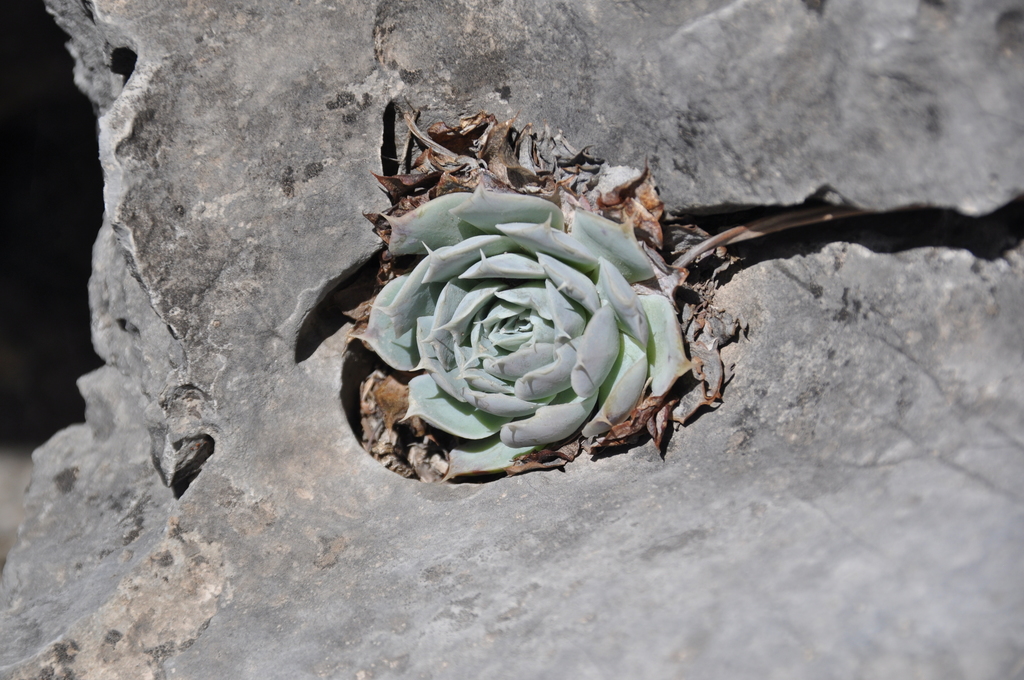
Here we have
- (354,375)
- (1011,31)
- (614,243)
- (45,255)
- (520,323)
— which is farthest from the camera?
(45,255)

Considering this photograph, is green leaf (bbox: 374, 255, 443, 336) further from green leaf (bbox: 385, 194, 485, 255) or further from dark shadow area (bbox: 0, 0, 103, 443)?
dark shadow area (bbox: 0, 0, 103, 443)

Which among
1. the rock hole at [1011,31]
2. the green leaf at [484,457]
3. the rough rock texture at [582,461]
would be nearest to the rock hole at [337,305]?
the rough rock texture at [582,461]

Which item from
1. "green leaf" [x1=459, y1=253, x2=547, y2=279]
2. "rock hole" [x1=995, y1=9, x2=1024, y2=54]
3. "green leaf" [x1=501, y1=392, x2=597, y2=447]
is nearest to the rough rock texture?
"rock hole" [x1=995, y1=9, x2=1024, y2=54]

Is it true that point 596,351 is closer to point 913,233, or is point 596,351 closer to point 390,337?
point 390,337

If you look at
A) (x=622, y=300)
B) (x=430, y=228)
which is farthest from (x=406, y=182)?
(x=622, y=300)

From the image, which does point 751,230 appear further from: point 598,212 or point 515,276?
point 515,276

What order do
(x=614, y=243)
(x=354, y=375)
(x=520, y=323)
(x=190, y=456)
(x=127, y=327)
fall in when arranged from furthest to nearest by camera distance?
(x=127, y=327) < (x=354, y=375) < (x=190, y=456) < (x=520, y=323) < (x=614, y=243)

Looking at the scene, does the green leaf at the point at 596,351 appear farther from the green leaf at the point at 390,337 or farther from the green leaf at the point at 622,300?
the green leaf at the point at 390,337
